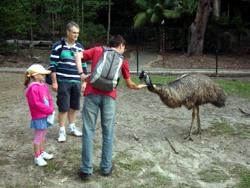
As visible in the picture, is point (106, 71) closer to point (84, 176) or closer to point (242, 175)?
point (84, 176)

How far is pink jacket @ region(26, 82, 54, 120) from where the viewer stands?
4.75m

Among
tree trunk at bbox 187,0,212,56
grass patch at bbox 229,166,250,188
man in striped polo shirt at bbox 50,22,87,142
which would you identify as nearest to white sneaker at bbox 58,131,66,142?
man in striped polo shirt at bbox 50,22,87,142

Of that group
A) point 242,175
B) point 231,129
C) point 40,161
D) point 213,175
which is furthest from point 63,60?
point 231,129

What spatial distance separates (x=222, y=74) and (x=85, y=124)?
385 inches

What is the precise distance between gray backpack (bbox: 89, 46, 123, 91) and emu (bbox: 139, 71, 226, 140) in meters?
1.23

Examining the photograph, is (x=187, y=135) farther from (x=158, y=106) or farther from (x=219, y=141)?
(x=158, y=106)

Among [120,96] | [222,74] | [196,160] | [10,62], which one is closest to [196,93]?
[196,160]

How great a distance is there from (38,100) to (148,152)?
1.76 meters

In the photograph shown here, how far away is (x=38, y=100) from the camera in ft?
15.7

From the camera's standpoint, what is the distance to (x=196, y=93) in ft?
20.1

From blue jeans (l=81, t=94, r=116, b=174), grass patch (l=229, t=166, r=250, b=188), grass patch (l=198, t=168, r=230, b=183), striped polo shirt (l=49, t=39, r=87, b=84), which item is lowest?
grass patch (l=229, t=166, r=250, b=188)

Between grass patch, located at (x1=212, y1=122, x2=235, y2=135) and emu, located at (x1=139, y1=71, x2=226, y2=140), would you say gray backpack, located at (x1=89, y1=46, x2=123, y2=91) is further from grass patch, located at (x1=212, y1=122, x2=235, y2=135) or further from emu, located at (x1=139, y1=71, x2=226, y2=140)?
grass patch, located at (x1=212, y1=122, x2=235, y2=135)

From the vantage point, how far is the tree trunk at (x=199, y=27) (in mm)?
17142

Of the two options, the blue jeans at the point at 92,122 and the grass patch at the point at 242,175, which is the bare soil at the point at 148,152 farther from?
the blue jeans at the point at 92,122
